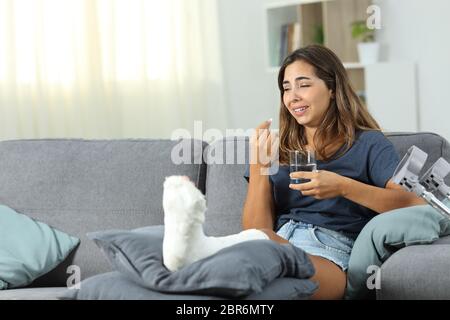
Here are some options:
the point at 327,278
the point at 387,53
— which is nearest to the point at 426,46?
the point at 387,53

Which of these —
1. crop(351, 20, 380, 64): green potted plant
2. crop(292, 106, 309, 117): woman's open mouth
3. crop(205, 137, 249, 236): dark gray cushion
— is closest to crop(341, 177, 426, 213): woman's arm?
crop(292, 106, 309, 117): woman's open mouth

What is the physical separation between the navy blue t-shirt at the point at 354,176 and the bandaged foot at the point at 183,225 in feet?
1.66

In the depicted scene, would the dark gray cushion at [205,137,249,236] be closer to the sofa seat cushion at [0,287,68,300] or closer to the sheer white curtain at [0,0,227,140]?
the sofa seat cushion at [0,287,68,300]

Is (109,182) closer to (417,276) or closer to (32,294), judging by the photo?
(32,294)

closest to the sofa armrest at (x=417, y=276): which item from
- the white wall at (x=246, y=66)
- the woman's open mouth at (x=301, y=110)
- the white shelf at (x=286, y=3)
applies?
the woman's open mouth at (x=301, y=110)

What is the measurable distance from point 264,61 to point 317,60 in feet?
A: 9.04

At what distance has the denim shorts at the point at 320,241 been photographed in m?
2.06

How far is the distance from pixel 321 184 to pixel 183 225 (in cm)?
47

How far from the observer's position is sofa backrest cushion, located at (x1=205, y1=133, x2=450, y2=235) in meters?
2.27

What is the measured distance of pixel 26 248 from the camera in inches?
93.0

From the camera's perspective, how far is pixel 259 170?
2.24 m

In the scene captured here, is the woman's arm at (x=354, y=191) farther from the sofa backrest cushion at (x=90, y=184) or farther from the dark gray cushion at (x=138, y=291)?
the sofa backrest cushion at (x=90, y=184)

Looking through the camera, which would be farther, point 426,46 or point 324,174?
point 426,46
